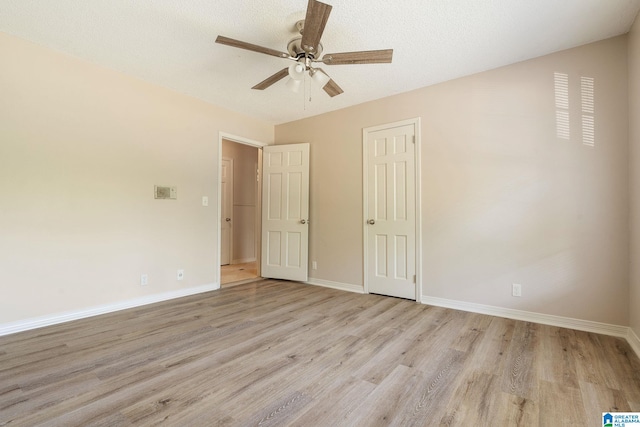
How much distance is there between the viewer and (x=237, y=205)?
20.7ft

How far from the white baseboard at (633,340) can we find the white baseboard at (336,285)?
250 cm

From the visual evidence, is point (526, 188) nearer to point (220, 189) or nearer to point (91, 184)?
point (220, 189)

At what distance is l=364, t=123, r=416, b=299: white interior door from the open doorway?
2794 millimetres

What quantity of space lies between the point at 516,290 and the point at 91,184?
4502mm

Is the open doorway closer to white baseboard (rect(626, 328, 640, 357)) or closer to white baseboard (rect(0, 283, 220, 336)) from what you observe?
white baseboard (rect(0, 283, 220, 336))

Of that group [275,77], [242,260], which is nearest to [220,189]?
[275,77]

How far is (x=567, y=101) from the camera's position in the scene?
2633 millimetres

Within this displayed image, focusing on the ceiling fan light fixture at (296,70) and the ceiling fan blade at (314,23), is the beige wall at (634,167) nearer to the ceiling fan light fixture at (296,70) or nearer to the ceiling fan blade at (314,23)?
the ceiling fan blade at (314,23)

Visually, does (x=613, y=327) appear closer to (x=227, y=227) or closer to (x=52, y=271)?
(x=52, y=271)

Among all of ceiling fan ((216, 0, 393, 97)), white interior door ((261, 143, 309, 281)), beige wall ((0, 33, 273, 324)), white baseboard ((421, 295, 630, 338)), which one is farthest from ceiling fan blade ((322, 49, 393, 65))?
white baseboard ((421, 295, 630, 338))

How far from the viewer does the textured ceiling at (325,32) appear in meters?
2.10

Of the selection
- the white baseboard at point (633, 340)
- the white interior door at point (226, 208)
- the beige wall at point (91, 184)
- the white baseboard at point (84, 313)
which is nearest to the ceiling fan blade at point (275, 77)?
the beige wall at point (91, 184)

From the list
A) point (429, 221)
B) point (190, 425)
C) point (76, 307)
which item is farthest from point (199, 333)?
point (429, 221)

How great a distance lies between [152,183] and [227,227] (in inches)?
112
